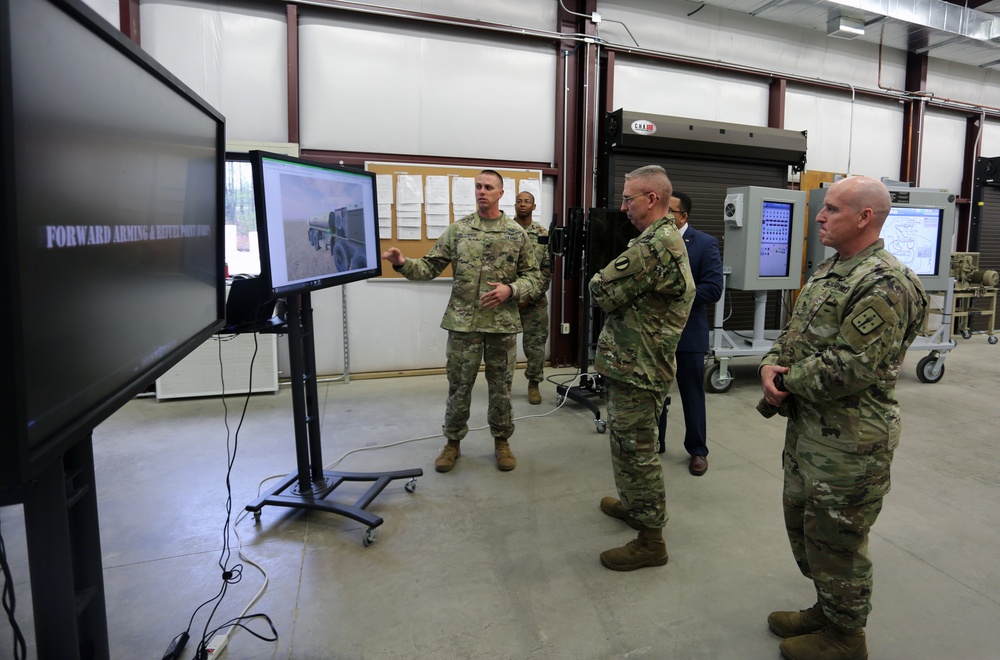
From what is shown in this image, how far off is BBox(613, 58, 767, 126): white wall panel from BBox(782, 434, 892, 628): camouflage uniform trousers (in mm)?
4813

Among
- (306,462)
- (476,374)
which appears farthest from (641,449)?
(306,462)

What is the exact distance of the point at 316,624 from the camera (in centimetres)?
186

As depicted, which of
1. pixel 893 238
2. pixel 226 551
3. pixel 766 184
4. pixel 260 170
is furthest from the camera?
pixel 766 184

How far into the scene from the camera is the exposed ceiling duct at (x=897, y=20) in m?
5.37

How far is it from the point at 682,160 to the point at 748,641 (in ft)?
15.6

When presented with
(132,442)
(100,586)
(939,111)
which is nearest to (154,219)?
(100,586)

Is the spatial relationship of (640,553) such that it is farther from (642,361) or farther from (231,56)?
(231,56)

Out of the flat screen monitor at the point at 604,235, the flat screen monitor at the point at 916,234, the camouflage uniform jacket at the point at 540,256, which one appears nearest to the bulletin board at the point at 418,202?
the camouflage uniform jacket at the point at 540,256

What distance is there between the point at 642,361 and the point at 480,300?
107cm

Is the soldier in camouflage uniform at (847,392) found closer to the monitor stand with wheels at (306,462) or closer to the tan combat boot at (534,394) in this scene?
the monitor stand with wheels at (306,462)

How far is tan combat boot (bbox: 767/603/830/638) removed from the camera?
1777 millimetres

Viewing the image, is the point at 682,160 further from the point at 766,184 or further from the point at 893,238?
the point at 893,238

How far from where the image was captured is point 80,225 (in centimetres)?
77

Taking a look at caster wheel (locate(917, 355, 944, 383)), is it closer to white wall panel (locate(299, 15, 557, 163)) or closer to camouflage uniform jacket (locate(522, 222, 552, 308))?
camouflage uniform jacket (locate(522, 222, 552, 308))
